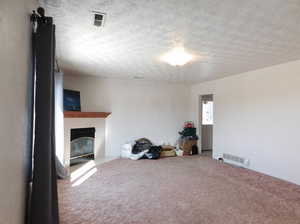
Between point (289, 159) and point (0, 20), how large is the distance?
14.7 feet

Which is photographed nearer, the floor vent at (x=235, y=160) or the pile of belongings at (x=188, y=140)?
the floor vent at (x=235, y=160)

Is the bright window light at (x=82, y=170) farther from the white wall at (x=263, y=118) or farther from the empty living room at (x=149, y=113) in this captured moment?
the white wall at (x=263, y=118)

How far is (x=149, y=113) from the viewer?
625 cm

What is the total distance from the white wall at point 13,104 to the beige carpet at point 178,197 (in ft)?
4.33

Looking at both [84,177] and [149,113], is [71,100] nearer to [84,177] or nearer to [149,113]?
[84,177]

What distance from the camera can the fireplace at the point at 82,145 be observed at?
4984mm

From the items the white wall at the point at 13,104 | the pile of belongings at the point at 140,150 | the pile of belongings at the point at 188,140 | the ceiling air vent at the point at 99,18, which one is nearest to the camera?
the white wall at the point at 13,104

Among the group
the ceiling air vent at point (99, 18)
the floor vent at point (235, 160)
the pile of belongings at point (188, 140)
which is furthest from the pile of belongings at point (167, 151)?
the ceiling air vent at point (99, 18)

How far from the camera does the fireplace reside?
4984 mm

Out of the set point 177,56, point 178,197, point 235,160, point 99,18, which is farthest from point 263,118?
point 99,18

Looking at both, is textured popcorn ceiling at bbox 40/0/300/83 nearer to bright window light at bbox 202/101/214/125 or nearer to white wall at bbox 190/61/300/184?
white wall at bbox 190/61/300/184

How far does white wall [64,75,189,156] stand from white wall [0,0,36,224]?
163 inches

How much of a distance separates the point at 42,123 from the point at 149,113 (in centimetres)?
476

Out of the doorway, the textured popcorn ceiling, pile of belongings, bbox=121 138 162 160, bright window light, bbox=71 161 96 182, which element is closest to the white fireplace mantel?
bright window light, bbox=71 161 96 182
